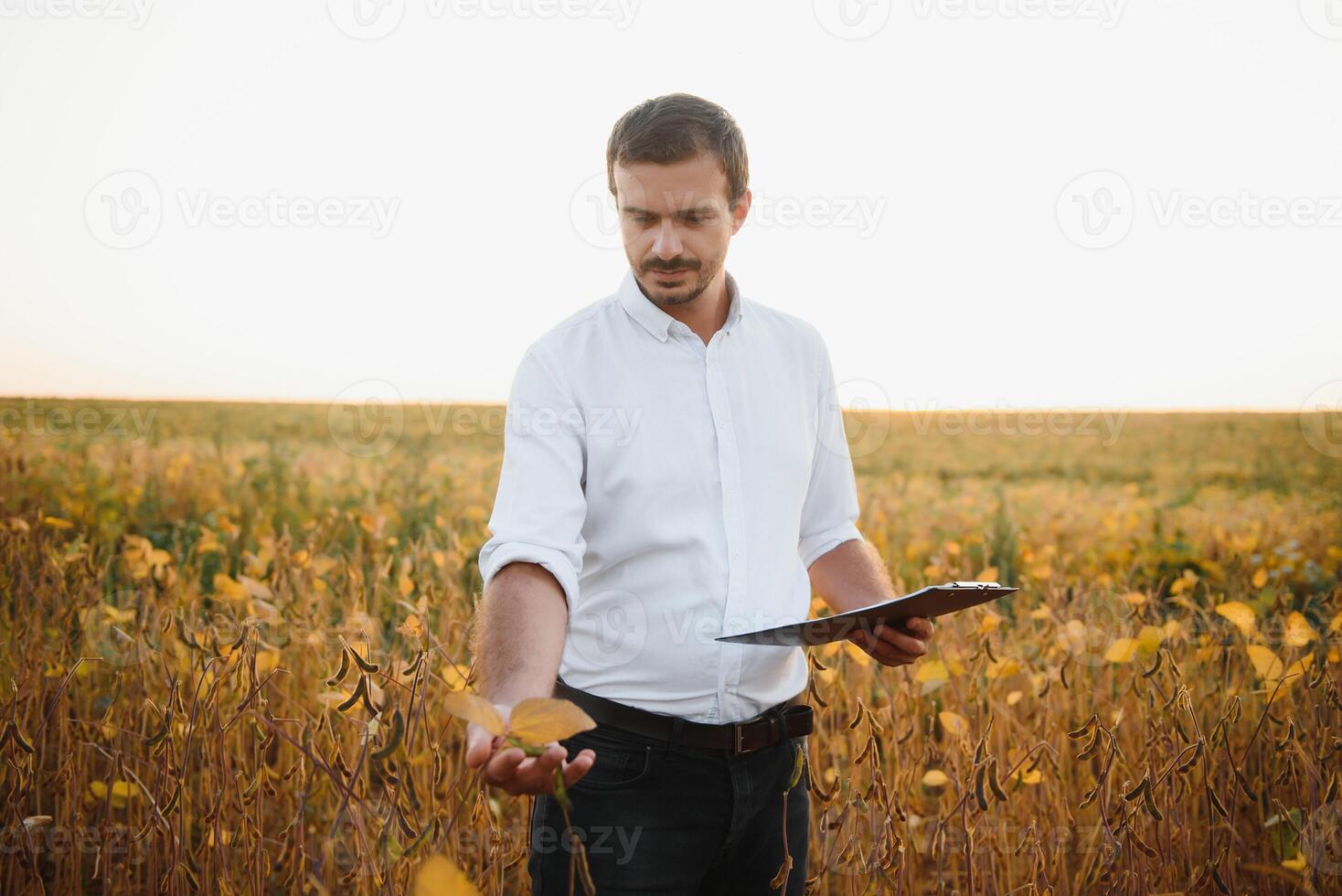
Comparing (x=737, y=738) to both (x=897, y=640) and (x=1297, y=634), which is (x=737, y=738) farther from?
(x=1297, y=634)

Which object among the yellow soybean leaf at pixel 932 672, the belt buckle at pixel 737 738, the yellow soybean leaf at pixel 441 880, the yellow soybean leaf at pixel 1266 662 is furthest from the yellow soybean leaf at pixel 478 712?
the yellow soybean leaf at pixel 1266 662

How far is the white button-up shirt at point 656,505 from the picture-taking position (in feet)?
4.66

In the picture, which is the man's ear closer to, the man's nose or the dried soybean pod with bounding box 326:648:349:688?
the man's nose

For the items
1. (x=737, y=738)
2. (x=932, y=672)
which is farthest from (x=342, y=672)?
(x=932, y=672)

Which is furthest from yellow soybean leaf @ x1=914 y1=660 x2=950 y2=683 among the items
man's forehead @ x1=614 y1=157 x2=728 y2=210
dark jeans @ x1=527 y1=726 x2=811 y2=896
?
man's forehead @ x1=614 y1=157 x2=728 y2=210

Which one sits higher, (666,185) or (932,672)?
(666,185)

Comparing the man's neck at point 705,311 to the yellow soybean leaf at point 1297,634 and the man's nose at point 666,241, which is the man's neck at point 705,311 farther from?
the yellow soybean leaf at point 1297,634

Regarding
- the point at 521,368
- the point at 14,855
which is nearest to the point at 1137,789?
the point at 521,368

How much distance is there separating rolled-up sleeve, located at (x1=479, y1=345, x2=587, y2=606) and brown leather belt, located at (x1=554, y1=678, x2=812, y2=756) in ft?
0.65

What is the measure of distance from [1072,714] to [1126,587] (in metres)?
1.20

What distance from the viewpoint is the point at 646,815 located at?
144cm

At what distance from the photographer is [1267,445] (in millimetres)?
11398

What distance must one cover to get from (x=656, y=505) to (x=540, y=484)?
20 centimetres

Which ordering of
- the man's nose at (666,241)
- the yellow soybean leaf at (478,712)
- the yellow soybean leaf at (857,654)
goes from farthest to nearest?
1. the yellow soybean leaf at (857,654)
2. the man's nose at (666,241)
3. the yellow soybean leaf at (478,712)
